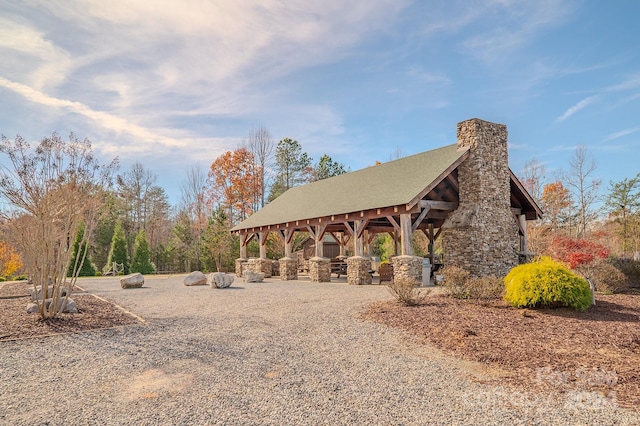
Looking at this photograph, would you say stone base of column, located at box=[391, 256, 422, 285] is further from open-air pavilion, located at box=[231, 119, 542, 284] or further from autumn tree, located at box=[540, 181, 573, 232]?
autumn tree, located at box=[540, 181, 573, 232]

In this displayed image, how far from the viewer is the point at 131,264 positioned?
2997 cm

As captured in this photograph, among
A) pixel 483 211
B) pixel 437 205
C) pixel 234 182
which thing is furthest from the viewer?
pixel 234 182

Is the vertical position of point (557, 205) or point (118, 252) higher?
point (557, 205)

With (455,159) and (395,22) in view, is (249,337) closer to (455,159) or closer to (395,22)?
(395,22)

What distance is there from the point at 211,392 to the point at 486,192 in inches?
529

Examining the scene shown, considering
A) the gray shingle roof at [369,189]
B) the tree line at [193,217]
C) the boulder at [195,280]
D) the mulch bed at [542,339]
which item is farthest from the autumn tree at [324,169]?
the mulch bed at [542,339]

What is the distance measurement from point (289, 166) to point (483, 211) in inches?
1069

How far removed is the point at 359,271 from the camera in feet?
53.8

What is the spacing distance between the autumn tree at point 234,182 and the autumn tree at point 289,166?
2984 mm

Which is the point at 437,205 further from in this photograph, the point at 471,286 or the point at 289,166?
the point at 289,166

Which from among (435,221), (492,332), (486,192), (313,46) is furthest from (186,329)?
(435,221)

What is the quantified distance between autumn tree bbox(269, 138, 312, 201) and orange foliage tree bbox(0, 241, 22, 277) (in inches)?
814

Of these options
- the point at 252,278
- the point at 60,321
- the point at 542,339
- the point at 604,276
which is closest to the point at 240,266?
the point at 252,278

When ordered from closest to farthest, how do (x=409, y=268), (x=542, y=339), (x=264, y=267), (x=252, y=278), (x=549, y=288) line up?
(x=542, y=339) → (x=549, y=288) → (x=409, y=268) → (x=252, y=278) → (x=264, y=267)
